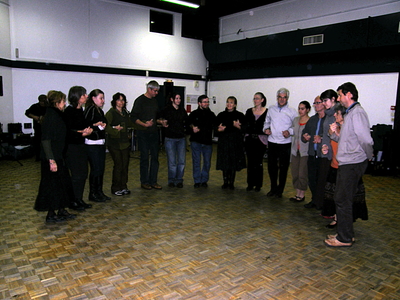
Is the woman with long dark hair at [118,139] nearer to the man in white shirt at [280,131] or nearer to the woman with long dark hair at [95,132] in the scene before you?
the woman with long dark hair at [95,132]

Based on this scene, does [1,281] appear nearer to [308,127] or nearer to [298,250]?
[298,250]

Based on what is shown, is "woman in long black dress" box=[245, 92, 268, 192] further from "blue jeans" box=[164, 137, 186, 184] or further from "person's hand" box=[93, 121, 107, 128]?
"person's hand" box=[93, 121, 107, 128]

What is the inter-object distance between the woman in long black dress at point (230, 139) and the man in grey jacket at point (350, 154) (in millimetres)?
2201

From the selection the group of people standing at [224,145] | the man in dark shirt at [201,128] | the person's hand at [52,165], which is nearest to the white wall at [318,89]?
the group of people standing at [224,145]

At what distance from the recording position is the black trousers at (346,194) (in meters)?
3.02

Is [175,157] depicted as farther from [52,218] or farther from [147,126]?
[52,218]

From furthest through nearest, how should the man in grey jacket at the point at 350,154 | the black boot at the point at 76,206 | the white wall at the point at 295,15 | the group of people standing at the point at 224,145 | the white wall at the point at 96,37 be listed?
the white wall at the point at 96,37 < the white wall at the point at 295,15 < the black boot at the point at 76,206 < the group of people standing at the point at 224,145 < the man in grey jacket at the point at 350,154

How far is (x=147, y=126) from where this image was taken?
4945 millimetres

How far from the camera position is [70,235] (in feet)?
10.9

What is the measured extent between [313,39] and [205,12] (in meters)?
4.31

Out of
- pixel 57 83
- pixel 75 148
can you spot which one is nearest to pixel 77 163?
pixel 75 148

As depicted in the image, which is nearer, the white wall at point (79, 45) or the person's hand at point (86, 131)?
the person's hand at point (86, 131)

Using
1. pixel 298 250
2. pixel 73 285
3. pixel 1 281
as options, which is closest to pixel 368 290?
pixel 298 250

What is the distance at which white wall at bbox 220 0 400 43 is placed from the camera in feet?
25.7
